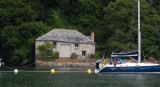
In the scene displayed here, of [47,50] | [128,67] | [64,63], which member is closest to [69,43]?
[47,50]

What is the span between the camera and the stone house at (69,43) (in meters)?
67.5

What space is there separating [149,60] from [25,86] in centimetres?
3444

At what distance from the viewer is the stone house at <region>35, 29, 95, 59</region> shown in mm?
67500

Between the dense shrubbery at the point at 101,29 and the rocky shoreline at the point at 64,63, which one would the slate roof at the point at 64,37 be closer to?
the dense shrubbery at the point at 101,29

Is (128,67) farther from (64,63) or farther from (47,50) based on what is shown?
(47,50)

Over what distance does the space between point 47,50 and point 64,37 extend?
4068 mm

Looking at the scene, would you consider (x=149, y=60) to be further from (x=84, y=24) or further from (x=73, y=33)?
(x=84, y=24)

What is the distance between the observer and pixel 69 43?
67875 mm

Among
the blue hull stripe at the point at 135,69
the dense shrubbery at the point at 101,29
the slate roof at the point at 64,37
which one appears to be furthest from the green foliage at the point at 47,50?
the blue hull stripe at the point at 135,69

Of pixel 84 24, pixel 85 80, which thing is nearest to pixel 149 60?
pixel 84 24

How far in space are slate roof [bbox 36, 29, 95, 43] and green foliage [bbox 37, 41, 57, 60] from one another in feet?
6.44

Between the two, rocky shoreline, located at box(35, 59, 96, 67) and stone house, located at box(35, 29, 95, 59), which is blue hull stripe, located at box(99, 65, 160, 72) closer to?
rocky shoreline, located at box(35, 59, 96, 67)

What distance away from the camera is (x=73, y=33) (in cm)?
6906

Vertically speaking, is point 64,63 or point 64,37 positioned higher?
point 64,37
